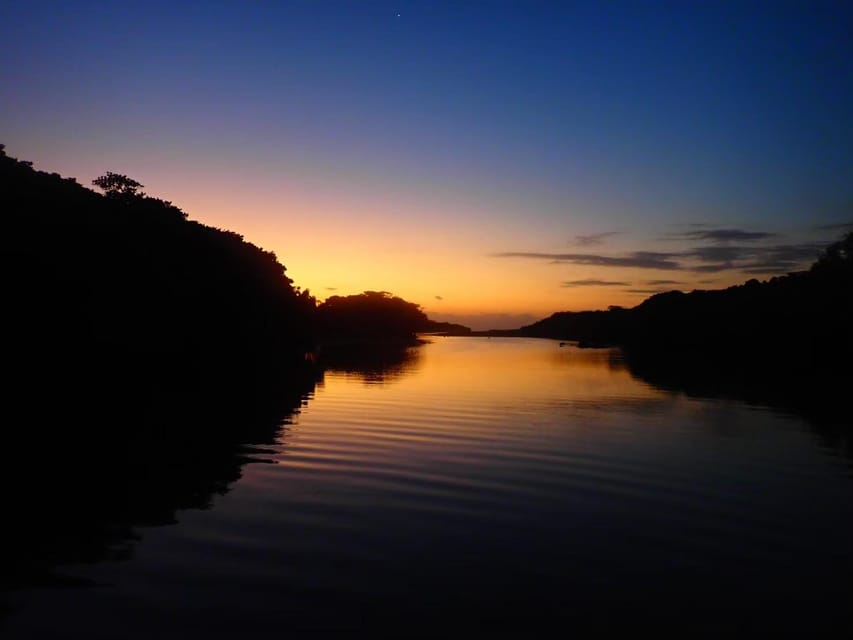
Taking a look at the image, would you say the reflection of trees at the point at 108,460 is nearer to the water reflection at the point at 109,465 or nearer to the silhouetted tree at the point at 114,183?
the water reflection at the point at 109,465

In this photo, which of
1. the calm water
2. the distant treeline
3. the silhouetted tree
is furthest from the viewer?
the silhouetted tree

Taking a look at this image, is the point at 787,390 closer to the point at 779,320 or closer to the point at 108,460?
the point at 108,460

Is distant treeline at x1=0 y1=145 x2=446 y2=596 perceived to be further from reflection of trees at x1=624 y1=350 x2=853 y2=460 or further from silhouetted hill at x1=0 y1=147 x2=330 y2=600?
reflection of trees at x1=624 y1=350 x2=853 y2=460

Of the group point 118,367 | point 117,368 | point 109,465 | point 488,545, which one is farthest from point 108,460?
point 118,367

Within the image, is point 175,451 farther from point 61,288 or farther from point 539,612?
point 61,288

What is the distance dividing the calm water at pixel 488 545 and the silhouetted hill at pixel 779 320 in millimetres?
66348

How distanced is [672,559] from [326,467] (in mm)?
9565

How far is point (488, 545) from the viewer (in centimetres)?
1188

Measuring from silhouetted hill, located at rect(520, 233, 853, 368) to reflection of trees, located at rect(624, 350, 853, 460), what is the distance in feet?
58.2

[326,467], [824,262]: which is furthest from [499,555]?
[824,262]

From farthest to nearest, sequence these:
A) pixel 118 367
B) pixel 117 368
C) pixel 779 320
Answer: pixel 779 320, pixel 118 367, pixel 117 368

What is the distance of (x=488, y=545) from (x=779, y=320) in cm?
9965

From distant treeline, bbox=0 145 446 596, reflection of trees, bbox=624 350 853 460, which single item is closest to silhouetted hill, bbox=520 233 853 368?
reflection of trees, bbox=624 350 853 460

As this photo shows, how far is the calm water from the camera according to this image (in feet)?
29.1
